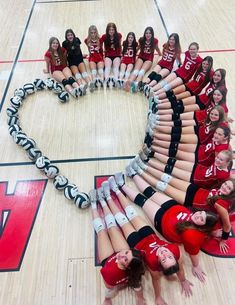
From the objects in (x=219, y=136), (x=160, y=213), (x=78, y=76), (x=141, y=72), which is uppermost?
(x=78, y=76)

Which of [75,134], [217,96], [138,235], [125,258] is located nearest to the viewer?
[125,258]

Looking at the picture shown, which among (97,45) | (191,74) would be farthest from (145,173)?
(97,45)

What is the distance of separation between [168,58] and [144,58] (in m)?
0.42

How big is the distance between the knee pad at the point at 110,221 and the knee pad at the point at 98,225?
2.0 inches

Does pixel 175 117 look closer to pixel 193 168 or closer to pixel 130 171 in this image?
pixel 193 168

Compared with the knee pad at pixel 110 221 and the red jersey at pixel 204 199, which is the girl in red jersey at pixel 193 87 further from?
the knee pad at pixel 110 221

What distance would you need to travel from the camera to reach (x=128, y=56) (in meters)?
4.52

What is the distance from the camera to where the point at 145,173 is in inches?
125

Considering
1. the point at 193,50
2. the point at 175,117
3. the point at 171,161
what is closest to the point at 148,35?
the point at 193,50

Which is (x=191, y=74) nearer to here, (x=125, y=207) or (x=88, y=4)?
(x=125, y=207)

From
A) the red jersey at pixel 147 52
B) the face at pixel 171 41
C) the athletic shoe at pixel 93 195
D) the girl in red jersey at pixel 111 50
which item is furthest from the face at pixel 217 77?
the athletic shoe at pixel 93 195

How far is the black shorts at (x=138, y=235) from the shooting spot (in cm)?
257

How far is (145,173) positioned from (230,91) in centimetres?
204

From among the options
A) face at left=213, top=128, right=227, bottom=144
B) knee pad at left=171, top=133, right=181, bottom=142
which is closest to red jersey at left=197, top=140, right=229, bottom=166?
face at left=213, top=128, right=227, bottom=144
